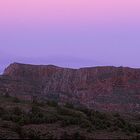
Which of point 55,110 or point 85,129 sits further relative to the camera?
point 55,110

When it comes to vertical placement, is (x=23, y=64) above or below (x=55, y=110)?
above

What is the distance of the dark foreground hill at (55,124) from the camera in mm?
22959

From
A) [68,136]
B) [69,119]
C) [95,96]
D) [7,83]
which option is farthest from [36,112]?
[95,96]

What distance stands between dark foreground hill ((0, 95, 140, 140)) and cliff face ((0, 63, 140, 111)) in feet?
115

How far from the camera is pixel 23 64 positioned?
7800cm

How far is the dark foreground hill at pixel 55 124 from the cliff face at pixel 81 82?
1375 inches

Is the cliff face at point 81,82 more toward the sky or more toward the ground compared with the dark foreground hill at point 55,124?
more toward the sky

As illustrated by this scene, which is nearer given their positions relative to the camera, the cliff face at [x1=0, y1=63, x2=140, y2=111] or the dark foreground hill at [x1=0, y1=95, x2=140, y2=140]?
the dark foreground hill at [x1=0, y1=95, x2=140, y2=140]

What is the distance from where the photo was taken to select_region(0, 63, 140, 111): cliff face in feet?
222

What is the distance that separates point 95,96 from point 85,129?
4404cm

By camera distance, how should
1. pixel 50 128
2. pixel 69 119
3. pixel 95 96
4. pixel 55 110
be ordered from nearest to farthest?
pixel 50 128
pixel 69 119
pixel 55 110
pixel 95 96

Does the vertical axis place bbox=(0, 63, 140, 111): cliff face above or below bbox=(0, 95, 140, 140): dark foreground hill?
above

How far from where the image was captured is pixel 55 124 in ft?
88.7

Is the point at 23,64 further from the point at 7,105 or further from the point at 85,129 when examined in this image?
the point at 85,129
